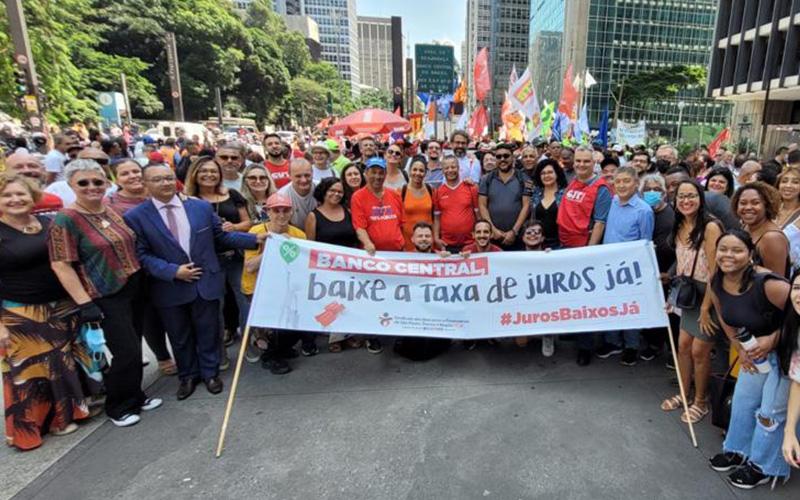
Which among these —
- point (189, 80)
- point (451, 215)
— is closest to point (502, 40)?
point (189, 80)

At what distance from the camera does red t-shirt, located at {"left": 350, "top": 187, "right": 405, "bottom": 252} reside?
4273mm

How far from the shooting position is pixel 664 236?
13.0 ft

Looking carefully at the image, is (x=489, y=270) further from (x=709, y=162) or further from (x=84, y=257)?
(x=709, y=162)

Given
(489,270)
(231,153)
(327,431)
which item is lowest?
(327,431)

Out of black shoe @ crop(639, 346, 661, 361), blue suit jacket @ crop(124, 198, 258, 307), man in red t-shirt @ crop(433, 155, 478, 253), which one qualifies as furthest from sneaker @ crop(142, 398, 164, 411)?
black shoe @ crop(639, 346, 661, 361)

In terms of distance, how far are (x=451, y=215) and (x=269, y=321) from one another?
7.08 feet

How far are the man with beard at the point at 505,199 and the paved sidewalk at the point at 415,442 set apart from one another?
143 cm

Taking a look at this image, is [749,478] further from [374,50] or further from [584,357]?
[374,50]

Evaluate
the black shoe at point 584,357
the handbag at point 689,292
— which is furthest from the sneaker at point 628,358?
the handbag at point 689,292

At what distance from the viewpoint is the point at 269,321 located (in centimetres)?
346

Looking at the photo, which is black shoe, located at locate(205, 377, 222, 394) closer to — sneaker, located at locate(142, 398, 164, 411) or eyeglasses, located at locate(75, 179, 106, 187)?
sneaker, located at locate(142, 398, 164, 411)

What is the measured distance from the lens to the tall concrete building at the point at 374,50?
441 ft

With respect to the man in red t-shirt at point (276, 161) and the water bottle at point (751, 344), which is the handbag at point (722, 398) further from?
the man in red t-shirt at point (276, 161)

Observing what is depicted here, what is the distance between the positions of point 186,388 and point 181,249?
118 centimetres
